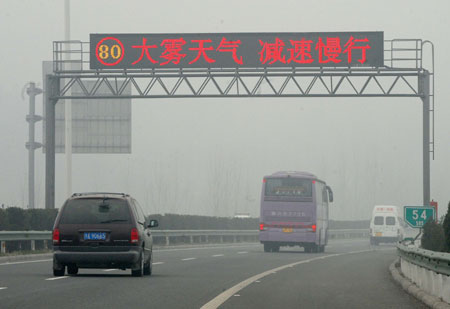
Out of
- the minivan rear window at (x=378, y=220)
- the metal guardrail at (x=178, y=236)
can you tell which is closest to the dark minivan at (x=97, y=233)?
the metal guardrail at (x=178, y=236)

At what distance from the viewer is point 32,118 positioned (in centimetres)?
4500

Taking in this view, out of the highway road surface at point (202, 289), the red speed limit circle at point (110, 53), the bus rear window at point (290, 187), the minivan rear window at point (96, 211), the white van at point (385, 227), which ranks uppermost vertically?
the red speed limit circle at point (110, 53)

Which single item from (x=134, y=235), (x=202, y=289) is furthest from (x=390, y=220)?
(x=202, y=289)

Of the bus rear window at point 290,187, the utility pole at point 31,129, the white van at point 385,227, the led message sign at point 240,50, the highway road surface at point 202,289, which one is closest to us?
the highway road surface at point 202,289

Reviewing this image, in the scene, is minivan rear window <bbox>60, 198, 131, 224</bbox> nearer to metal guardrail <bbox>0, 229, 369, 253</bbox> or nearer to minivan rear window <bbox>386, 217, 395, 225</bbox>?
metal guardrail <bbox>0, 229, 369, 253</bbox>

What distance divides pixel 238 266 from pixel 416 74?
54.0ft

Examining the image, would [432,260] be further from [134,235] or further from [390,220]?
[390,220]

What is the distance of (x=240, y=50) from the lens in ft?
135

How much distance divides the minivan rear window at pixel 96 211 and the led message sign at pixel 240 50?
20570 mm

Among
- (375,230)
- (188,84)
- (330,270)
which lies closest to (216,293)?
(330,270)

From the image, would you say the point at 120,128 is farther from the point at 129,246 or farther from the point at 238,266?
the point at 129,246

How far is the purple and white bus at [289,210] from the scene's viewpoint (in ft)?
147

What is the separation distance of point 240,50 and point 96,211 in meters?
21.2

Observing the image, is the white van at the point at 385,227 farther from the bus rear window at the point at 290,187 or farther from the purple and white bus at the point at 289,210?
the bus rear window at the point at 290,187
